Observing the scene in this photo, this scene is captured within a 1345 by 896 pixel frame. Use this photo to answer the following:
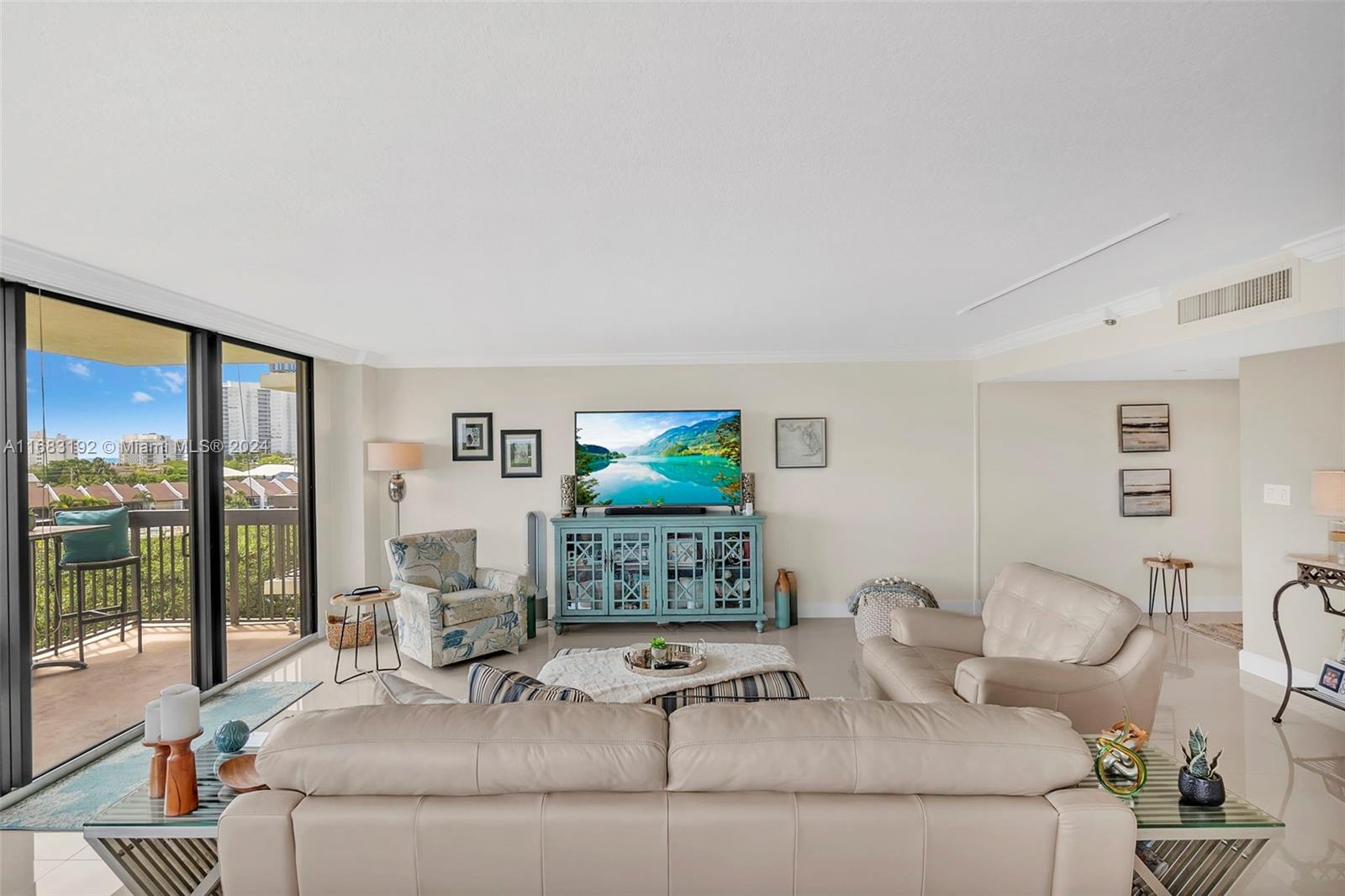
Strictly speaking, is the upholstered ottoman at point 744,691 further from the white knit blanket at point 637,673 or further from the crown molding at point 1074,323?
the crown molding at point 1074,323

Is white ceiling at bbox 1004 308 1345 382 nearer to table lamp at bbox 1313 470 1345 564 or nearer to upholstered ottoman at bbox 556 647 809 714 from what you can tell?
table lamp at bbox 1313 470 1345 564

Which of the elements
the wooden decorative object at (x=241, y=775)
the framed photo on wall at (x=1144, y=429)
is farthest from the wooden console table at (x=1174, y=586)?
the wooden decorative object at (x=241, y=775)

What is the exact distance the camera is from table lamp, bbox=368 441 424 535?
546 cm

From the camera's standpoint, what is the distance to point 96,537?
11.0 ft

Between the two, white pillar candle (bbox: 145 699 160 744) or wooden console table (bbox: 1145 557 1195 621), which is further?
wooden console table (bbox: 1145 557 1195 621)

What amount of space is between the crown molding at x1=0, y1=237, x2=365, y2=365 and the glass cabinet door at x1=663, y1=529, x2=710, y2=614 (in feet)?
10.7

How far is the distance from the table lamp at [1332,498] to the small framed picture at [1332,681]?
24.2 inches

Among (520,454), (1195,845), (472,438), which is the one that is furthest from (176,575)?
(1195,845)

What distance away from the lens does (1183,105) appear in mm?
1679

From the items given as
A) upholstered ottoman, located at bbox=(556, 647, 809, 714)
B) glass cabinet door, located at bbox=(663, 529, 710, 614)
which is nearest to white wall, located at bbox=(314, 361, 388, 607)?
glass cabinet door, located at bbox=(663, 529, 710, 614)

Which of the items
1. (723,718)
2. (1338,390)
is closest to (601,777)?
(723,718)

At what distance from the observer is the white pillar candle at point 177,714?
5.32ft

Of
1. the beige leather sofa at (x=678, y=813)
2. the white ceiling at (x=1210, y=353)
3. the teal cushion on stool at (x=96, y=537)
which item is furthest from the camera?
the teal cushion on stool at (x=96, y=537)

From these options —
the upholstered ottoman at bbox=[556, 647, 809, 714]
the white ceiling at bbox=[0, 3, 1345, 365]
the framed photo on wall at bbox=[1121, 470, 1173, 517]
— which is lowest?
the upholstered ottoman at bbox=[556, 647, 809, 714]
